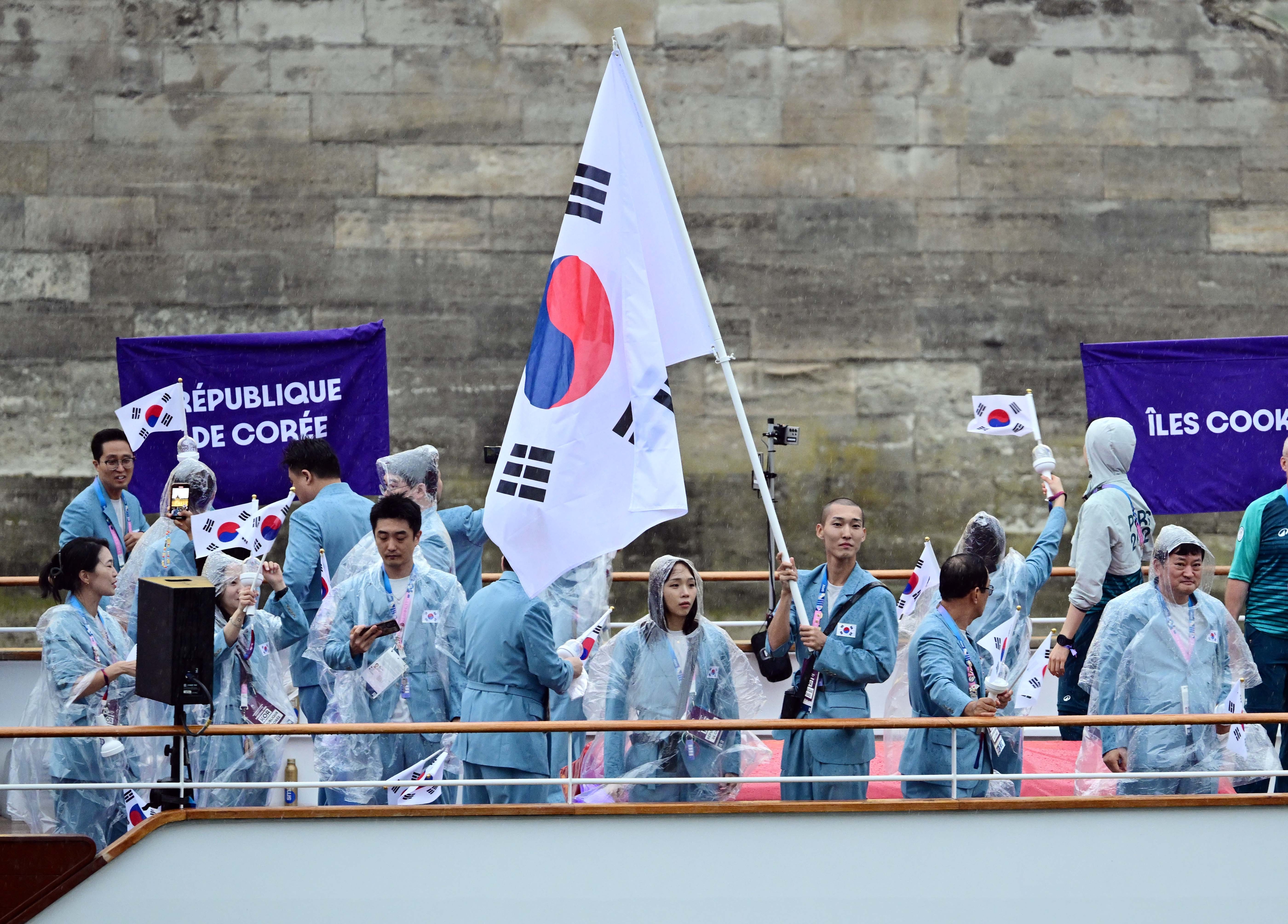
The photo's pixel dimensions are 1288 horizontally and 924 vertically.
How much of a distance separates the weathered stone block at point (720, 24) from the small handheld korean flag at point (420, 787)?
5.72 m

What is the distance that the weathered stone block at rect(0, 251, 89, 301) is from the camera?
30.1 ft

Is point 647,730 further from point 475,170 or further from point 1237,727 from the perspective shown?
point 475,170

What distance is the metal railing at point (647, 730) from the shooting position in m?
4.79

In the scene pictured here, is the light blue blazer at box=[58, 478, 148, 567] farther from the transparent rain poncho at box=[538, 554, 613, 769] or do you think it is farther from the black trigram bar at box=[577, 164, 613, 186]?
the black trigram bar at box=[577, 164, 613, 186]

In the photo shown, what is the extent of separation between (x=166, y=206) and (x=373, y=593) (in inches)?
191

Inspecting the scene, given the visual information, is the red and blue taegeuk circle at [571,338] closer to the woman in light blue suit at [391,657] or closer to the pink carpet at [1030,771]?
the woman in light blue suit at [391,657]

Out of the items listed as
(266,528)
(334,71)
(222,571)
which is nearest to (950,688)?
(222,571)

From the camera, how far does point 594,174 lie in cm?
504

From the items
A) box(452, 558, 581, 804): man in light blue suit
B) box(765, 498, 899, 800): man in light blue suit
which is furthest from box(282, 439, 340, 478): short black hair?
box(765, 498, 899, 800): man in light blue suit

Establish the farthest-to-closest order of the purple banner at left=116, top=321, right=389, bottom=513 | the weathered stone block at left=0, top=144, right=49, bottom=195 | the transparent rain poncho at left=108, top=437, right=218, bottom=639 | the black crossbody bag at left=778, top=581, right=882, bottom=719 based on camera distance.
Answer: the weathered stone block at left=0, top=144, right=49, bottom=195 < the purple banner at left=116, top=321, right=389, bottom=513 < the transparent rain poncho at left=108, top=437, right=218, bottom=639 < the black crossbody bag at left=778, top=581, right=882, bottom=719

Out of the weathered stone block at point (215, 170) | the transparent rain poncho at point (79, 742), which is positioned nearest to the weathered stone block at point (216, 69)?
the weathered stone block at point (215, 170)

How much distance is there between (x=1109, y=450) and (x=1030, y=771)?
1.53m

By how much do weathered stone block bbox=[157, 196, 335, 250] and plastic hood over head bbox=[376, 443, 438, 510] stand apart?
143 inches

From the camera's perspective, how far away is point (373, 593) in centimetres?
539
